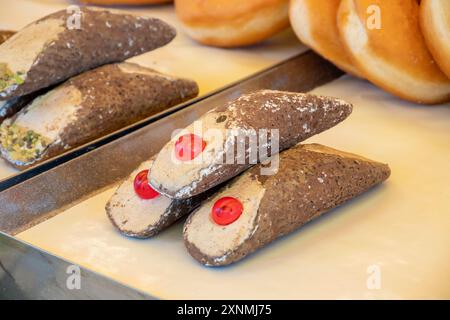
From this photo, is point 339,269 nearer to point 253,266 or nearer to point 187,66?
point 253,266

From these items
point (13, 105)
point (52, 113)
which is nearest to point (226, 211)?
point (52, 113)

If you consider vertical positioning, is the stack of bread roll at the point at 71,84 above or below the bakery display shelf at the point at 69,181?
above

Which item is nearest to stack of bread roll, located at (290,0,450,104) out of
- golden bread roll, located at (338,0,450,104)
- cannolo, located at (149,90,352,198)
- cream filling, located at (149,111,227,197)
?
golden bread roll, located at (338,0,450,104)

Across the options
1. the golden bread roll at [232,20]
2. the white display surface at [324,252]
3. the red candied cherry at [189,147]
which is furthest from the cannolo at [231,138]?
the golden bread roll at [232,20]

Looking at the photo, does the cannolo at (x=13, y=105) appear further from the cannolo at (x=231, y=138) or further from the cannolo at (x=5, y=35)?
the cannolo at (x=231, y=138)

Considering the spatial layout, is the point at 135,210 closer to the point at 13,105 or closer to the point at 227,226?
the point at 227,226

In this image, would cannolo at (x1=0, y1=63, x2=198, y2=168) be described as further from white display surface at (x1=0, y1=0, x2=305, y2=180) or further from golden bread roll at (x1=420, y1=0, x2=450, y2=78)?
golden bread roll at (x1=420, y1=0, x2=450, y2=78)
